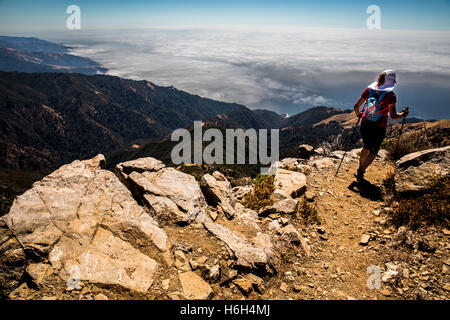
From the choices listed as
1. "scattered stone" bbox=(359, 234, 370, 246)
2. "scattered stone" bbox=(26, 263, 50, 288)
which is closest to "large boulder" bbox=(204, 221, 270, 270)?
"scattered stone" bbox=(359, 234, 370, 246)

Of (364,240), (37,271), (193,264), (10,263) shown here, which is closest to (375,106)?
(364,240)

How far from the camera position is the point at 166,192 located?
838cm

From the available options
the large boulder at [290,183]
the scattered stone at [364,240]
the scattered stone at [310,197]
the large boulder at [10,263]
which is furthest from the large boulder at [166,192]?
the scattered stone at [364,240]

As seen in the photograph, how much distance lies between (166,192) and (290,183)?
594 centimetres

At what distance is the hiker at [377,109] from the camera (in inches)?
361

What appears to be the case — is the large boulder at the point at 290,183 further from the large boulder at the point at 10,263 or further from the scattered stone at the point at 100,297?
the large boulder at the point at 10,263

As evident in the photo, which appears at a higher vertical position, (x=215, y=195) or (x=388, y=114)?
(x=388, y=114)

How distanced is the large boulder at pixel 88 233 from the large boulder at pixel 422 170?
8.94 m

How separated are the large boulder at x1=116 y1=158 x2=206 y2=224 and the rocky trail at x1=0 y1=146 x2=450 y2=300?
4 centimetres

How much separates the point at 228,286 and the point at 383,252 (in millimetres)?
4950

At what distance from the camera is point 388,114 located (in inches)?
373

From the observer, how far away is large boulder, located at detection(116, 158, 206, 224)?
295 inches
